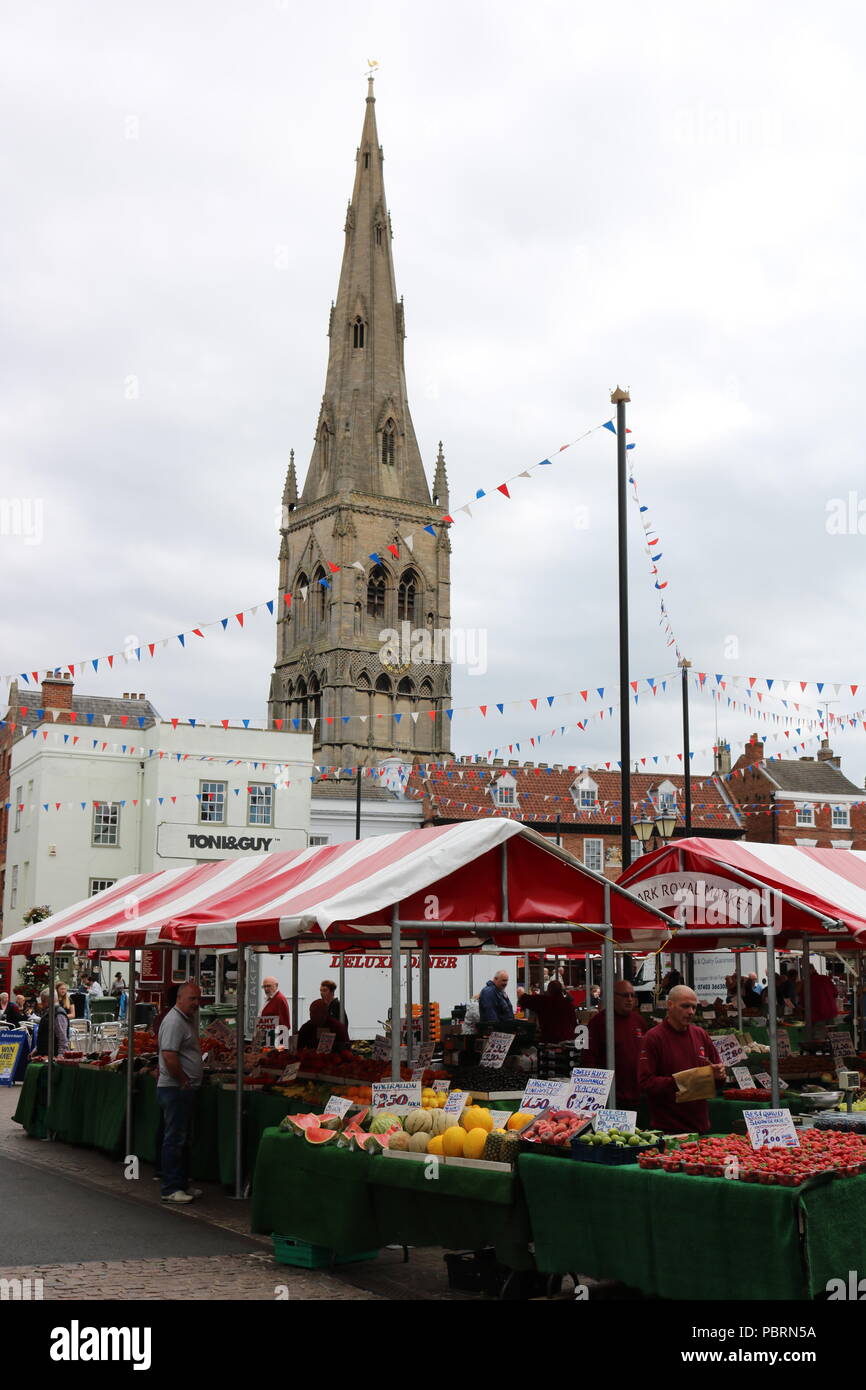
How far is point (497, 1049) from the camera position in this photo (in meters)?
12.6

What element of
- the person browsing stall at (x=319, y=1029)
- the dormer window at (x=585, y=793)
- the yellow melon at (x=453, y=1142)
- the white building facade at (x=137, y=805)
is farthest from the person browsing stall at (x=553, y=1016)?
the dormer window at (x=585, y=793)

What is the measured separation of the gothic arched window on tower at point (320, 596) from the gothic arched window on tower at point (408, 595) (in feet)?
16.4

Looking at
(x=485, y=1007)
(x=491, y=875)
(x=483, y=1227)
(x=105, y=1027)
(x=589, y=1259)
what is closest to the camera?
(x=589, y=1259)

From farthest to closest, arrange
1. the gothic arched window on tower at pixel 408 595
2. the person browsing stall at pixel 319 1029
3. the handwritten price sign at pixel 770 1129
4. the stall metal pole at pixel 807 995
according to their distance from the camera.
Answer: the gothic arched window on tower at pixel 408 595 < the stall metal pole at pixel 807 995 < the person browsing stall at pixel 319 1029 < the handwritten price sign at pixel 770 1129

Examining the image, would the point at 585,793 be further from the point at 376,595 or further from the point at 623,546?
the point at 623,546

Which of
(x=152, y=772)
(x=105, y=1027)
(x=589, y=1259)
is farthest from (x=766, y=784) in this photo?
(x=589, y=1259)

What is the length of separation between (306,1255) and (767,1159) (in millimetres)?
3572

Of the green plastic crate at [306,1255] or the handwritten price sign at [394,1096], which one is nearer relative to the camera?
the green plastic crate at [306,1255]

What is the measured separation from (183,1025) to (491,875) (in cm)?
322

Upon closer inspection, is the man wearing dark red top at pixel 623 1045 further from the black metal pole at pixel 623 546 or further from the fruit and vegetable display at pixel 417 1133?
the black metal pole at pixel 623 546

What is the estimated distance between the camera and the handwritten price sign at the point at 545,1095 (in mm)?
9031

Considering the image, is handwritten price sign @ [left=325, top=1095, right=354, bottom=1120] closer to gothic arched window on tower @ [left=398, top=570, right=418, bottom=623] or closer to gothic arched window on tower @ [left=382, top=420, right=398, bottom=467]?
gothic arched window on tower @ [left=398, top=570, right=418, bottom=623]

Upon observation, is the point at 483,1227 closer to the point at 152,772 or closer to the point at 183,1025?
the point at 183,1025
